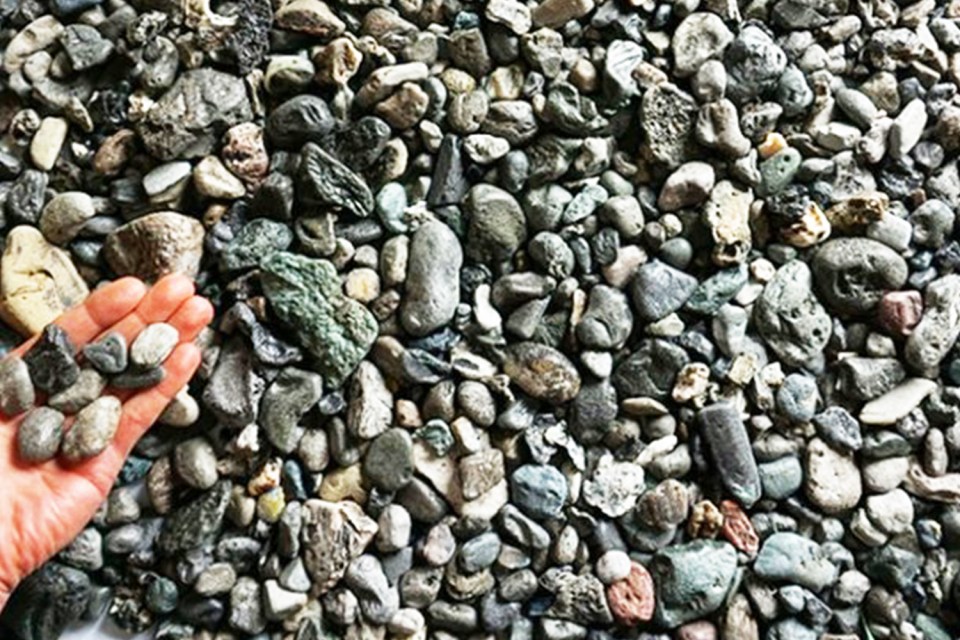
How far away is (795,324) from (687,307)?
0.10m

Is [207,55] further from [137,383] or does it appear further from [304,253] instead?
[137,383]

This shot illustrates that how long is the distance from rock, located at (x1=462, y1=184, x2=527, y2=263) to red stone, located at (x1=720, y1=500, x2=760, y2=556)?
12.3 inches

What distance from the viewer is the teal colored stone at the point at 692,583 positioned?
3.01 ft

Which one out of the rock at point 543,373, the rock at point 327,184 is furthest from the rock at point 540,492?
the rock at point 327,184

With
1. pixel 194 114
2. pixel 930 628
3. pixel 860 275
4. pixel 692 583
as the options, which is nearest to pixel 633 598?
pixel 692 583

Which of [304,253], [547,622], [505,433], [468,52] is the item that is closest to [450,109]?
[468,52]

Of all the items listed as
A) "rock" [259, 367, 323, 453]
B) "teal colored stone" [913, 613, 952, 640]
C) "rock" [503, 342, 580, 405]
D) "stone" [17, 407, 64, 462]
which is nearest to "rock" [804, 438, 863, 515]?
"teal colored stone" [913, 613, 952, 640]

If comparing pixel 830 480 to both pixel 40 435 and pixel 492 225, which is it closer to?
pixel 492 225

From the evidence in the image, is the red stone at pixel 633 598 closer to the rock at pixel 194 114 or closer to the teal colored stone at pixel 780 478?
the teal colored stone at pixel 780 478

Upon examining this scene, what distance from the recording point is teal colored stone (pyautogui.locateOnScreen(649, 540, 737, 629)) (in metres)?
0.92

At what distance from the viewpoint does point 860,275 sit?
3.22 ft

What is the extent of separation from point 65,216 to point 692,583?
26.0 inches

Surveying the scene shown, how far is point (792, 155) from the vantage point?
1011 millimetres

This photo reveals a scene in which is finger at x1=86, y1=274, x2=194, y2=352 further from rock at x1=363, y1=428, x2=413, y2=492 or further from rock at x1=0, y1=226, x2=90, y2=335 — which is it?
rock at x1=363, y1=428, x2=413, y2=492
